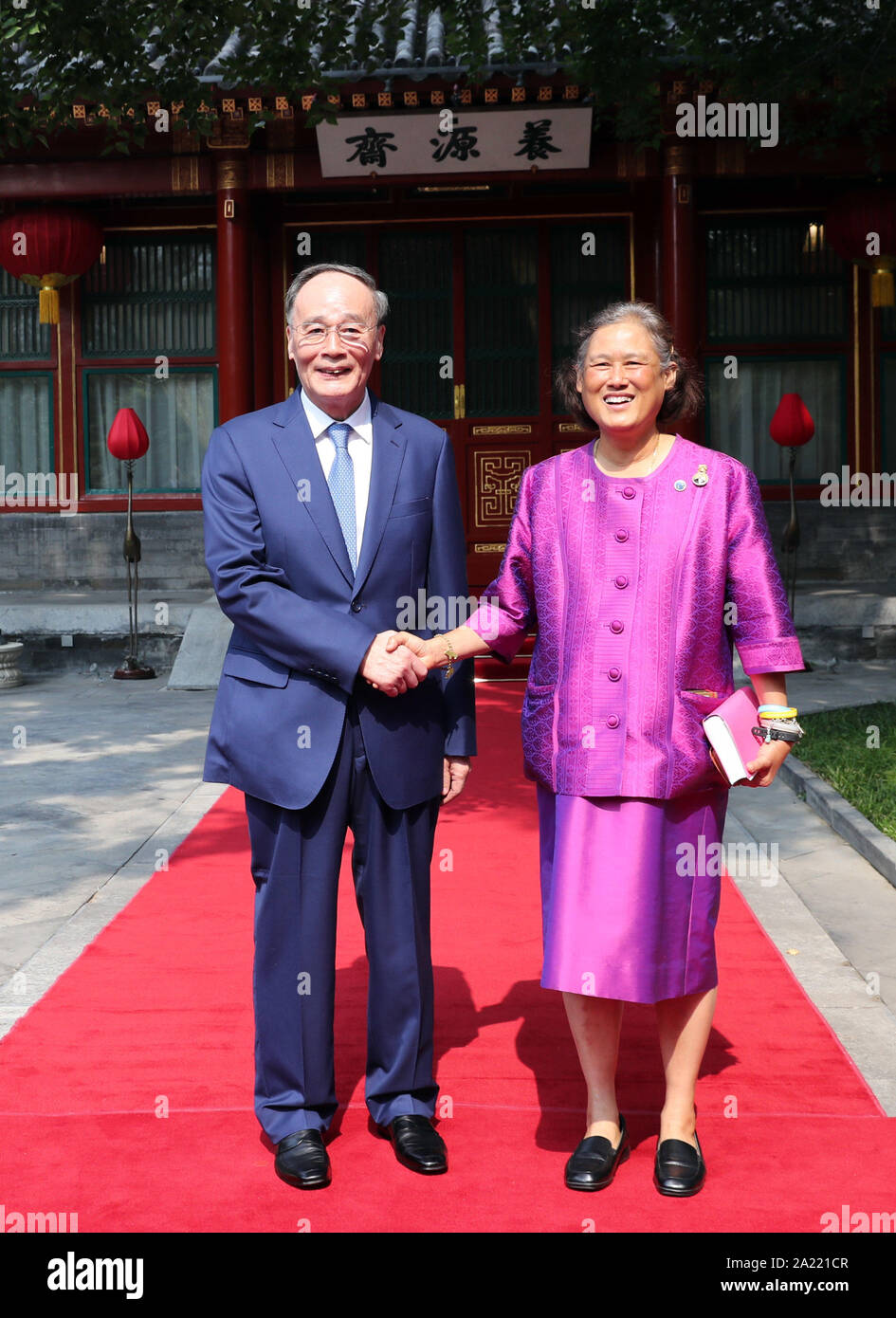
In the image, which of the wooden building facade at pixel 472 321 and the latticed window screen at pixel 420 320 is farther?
the latticed window screen at pixel 420 320

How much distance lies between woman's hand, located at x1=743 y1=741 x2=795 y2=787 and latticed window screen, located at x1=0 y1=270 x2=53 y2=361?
34.3 feet

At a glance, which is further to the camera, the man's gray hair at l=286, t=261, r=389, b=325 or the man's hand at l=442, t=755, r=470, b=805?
the man's hand at l=442, t=755, r=470, b=805

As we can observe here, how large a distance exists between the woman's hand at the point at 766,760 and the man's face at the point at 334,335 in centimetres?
110

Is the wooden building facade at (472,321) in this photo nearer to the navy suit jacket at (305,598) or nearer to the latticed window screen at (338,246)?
the latticed window screen at (338,246)

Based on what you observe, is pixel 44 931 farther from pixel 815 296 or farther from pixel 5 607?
pixel 815 296

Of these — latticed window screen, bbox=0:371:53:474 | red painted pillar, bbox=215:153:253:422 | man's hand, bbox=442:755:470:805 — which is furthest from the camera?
latticed window screen, bbox=0:371:53:474

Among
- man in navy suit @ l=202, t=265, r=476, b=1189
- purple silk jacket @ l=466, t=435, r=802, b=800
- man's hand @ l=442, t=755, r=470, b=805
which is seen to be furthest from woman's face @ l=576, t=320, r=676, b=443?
man's hand @ l=442, t=755, r=470, b=805

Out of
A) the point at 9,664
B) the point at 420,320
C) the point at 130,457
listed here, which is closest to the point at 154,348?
the point at 130,457

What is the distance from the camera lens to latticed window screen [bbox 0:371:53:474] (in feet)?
39.9

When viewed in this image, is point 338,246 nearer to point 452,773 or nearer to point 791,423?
point 791,423

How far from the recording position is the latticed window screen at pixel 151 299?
11906 millimetres

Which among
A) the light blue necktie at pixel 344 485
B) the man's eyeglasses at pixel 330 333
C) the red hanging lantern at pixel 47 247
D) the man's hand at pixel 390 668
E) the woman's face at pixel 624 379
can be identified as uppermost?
the red hanging lantern at pixel 47 247

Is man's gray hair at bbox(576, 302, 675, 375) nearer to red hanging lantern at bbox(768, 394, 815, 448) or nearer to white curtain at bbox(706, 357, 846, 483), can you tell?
red hanging lantern at bbox(768, 394, 815, 448)

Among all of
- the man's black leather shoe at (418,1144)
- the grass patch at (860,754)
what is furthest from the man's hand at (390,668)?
the grass patch at (860,754)
